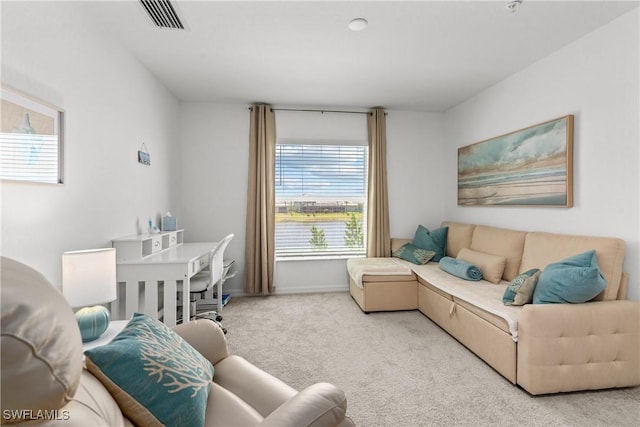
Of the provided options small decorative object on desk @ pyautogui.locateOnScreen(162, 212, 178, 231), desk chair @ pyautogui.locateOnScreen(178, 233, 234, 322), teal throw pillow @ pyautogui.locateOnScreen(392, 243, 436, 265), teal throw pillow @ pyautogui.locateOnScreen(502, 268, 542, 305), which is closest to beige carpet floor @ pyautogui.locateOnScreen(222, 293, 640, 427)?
desk chair @ pyautogui.locateOnScreen(178, 233, 234, 322)

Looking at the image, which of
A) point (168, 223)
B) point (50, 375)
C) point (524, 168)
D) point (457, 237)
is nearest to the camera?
→ point (50, 375)

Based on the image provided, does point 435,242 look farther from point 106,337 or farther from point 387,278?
point 106,337

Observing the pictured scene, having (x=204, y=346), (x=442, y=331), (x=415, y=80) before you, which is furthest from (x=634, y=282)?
(x=204, y=346)

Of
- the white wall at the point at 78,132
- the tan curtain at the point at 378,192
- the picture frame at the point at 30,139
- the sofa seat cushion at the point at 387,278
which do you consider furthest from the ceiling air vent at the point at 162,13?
the sofa seat cushion at the point at 387,278

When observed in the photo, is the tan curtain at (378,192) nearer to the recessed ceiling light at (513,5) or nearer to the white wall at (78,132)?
the recessed ceiling light at (513,5)

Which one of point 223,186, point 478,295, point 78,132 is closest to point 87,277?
point 78,132

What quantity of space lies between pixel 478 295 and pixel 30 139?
127 inches

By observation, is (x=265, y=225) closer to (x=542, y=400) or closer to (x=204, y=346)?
(x=204, y=346)

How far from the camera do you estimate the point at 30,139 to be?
164 centimetres

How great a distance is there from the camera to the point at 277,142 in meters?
4.29

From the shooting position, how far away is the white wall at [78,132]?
1.60m

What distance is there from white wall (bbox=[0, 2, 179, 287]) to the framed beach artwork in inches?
148

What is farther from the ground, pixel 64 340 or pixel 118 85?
pixel 118 85

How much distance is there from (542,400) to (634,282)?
3.62 feet
